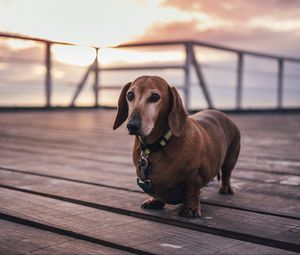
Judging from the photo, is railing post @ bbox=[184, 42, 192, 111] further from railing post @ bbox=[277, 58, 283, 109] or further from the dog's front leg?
the dog's front leg

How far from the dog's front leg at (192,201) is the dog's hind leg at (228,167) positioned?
38 cm

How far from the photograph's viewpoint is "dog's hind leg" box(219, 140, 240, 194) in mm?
2391

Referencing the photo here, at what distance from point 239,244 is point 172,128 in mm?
531

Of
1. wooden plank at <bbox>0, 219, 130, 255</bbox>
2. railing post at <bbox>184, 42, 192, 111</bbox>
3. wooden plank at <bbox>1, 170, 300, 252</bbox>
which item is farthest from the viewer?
railing post at <bbox>184, 42, 192, 111</bbox>

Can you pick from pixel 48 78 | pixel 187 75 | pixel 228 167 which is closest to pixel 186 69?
pixel 187 75

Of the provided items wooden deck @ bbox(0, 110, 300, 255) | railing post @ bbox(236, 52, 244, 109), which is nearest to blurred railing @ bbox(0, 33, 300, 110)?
railing post @ bbox(236, 52, 244, 109)

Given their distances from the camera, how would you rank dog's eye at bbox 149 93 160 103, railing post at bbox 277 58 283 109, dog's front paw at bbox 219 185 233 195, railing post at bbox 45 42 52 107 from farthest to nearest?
railing post at bbox 277 58 283 109 → railing post at bbox 45 42 52 107 → dog's front paw at bbox 219 185 233 195 → dog's eye at bbox 149 93 160 103

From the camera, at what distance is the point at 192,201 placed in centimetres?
197

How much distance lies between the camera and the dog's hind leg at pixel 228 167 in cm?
239

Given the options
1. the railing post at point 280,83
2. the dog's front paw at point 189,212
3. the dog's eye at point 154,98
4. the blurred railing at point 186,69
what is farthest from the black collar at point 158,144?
the railing post at point 280,83

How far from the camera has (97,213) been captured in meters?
1.98

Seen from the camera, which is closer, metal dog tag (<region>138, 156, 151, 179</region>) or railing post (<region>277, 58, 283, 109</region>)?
metal dog tag (<region>138, 156, 151, 179</region>)

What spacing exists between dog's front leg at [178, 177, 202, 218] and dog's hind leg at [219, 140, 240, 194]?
15.0 inches

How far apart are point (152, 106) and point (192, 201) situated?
1.28 feet
